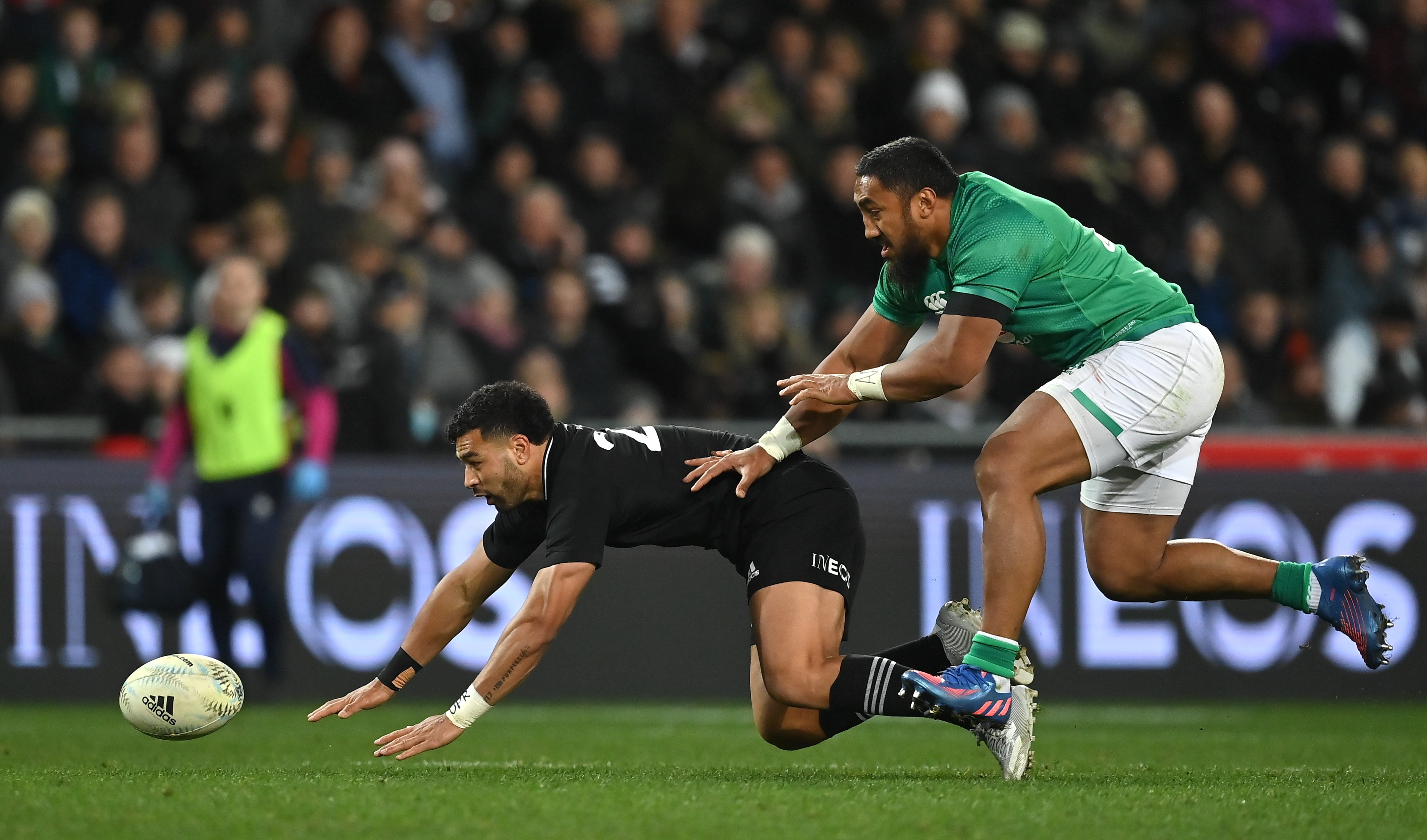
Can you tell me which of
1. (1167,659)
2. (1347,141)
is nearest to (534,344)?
(1167,659)

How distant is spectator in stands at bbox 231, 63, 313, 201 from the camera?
12.3 m

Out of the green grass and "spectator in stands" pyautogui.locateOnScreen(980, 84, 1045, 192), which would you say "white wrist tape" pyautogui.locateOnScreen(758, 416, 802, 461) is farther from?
"spectator in stands" pyautogui.locateOnScreen(980, 84, 1045, 192)

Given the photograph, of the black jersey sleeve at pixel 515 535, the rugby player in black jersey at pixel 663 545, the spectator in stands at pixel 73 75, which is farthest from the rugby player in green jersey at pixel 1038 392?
the spectator in stands at pixel 73 75

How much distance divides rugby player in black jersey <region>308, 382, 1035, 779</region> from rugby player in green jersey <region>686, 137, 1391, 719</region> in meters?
0.16

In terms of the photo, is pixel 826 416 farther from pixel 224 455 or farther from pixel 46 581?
pixel 46 581

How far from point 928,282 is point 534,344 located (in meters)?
5.74

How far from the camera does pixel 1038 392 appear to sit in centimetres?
647

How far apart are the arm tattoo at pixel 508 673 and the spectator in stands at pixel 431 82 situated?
7917 millimetres

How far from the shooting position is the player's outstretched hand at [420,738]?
5.81m

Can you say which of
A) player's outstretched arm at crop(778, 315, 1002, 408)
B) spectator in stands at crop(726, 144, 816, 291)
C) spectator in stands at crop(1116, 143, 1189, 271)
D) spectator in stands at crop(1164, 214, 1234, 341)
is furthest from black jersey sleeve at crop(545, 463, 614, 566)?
spectator in stands at crop(1164, 214, 1234, 341)

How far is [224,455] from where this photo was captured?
10.6 m

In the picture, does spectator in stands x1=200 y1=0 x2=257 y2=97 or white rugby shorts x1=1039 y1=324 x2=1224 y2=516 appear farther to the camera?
spectator in stands x1=200 y1=0 x2=257 y2=97

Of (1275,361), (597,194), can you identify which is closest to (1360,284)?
(1275,361)

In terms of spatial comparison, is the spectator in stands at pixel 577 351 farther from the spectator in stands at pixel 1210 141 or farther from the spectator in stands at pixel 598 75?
the spectator in stands at pixel 1210 141
